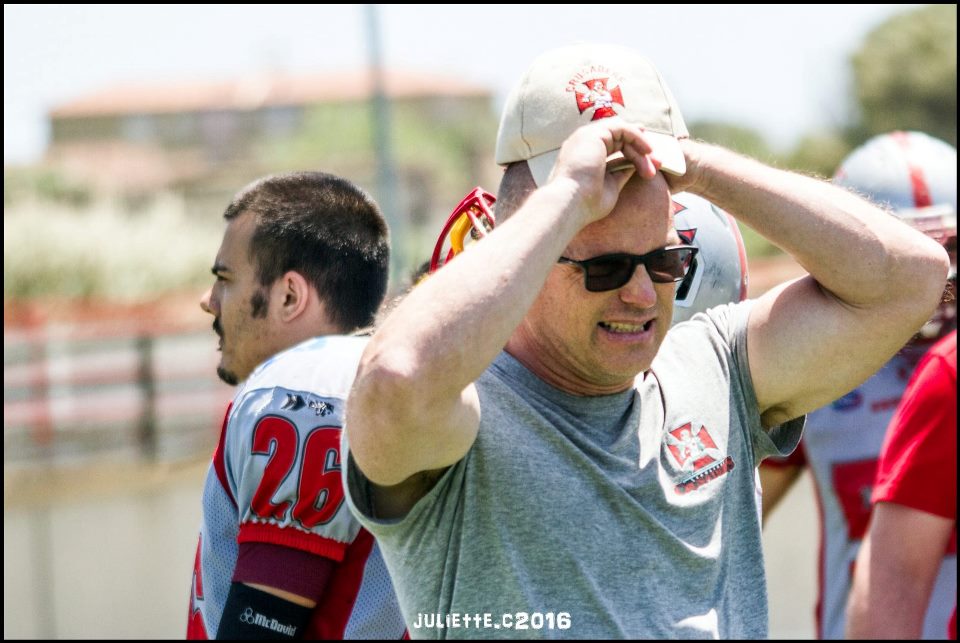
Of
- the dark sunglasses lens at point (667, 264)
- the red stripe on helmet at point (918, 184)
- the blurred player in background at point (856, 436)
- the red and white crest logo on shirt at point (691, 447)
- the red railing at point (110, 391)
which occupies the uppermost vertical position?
the dark sunglasses lens at point (667, 264)

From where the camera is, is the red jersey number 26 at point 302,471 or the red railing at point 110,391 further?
the red railing at point 110,391

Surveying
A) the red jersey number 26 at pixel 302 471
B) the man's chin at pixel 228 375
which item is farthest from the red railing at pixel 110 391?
the red jersey number 26 at pixel 302 471

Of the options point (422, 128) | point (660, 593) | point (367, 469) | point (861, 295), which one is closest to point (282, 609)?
point (367, 469)

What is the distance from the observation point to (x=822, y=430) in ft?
13.5

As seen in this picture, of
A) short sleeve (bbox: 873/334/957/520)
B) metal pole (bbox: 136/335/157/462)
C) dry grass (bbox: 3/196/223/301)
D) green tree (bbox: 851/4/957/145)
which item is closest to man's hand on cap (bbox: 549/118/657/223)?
short sleeve (bbox: 873/334/957/520)

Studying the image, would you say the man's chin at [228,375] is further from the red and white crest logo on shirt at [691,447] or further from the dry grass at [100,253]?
the dry grass at [100,253]

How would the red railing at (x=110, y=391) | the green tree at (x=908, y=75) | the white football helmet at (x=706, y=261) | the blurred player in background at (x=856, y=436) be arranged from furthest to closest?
the green tree at (x=908, y=75)
the red railing at (x=110, y=391)
the blurred player in background at (x=856, y=436)
the white football helmet at (x=706, y=261)

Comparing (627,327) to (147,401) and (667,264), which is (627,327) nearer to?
(667,264)

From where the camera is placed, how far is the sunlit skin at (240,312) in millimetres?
3076

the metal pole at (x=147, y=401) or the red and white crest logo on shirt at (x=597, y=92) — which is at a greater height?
the red and white crest logo on shirt at (x=597, y=92)

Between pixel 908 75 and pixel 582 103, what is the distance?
35356mm

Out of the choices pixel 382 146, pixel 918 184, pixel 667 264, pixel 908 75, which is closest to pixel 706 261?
pixel 667 264

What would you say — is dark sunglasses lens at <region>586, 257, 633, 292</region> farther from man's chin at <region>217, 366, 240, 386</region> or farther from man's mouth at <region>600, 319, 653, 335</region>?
man's chin at <region>217, 366, 240, 386</region>

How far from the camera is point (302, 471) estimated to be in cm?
255
